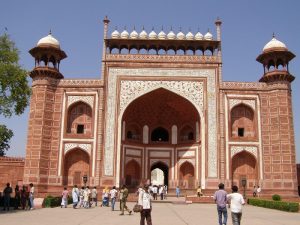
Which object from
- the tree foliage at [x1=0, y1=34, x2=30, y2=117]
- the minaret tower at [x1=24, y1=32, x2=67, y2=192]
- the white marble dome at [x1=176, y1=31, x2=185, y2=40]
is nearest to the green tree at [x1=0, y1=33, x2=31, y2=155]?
the tree foliage at [x1=0, y1=34, x2=30, y2=117]

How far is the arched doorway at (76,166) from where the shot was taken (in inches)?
957

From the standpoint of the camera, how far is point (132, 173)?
2700 centimetres

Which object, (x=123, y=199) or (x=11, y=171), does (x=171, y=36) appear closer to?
(x=11, y=171)

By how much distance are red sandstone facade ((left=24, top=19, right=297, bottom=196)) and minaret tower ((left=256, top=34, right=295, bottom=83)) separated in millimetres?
64

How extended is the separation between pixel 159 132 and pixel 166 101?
3.29 meters

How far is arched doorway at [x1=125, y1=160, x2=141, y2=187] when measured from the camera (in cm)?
2650

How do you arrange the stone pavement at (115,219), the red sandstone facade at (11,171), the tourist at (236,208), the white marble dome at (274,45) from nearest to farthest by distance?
1. the tourist at (236,208)
2. the stone pavement at (115,219)
3. the white marble dome at (274,45)
4. the red sandstone facade at (11,171)

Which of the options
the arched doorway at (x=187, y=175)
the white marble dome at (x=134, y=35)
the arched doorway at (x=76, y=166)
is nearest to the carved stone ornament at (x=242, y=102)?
the arched doorway at (x=187, y=175)

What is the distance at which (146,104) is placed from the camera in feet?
89.0

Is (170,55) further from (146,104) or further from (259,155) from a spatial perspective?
(259,155)

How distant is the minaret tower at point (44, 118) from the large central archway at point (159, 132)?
451 cm

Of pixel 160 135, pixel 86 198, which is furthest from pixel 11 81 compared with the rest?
pixel 160 135

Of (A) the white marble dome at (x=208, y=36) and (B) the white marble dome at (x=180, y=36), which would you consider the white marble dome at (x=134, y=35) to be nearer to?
(B) the white marble dome at (x=180, y=36)

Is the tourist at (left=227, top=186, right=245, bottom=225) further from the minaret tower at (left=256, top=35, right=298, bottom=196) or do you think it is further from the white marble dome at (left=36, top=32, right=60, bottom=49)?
the white marble dome at (left=36, top=32, right=60, bottom=49)
